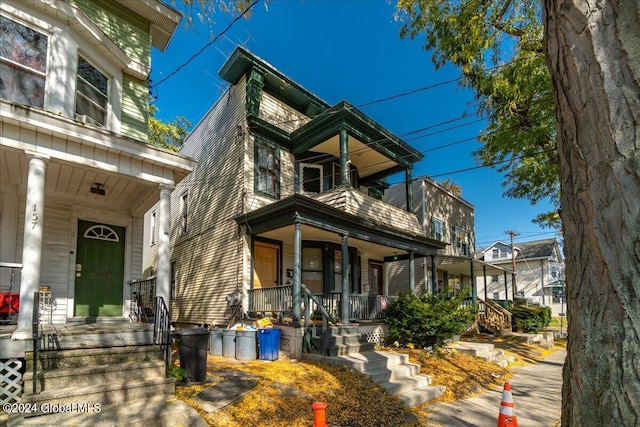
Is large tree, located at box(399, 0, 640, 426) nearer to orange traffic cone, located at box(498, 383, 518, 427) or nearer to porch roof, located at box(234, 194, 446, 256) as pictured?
orange traffic cone, located at box(498, 383, 518, 427)

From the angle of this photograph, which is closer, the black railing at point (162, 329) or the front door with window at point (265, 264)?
the black railing at point (162, 329)

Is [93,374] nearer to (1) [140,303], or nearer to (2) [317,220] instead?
(1) [140,303]

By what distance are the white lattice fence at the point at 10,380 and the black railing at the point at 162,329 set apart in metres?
1.84

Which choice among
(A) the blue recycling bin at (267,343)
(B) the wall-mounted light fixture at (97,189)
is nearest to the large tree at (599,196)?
(A) the blue recycling bin at (267,343)

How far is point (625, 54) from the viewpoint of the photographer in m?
2.04

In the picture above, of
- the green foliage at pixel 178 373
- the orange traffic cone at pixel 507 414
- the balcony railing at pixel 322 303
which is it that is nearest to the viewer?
the orange traffic cone at pixel 507 414

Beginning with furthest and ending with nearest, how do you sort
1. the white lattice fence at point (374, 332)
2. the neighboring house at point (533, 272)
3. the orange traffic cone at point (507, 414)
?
the neighboring house at point (533, 272)
the white lattice fence at point (374, 332)
the orange traffic cone at point (507, 414)

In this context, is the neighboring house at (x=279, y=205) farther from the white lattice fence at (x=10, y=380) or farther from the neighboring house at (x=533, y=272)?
the neighboring house at (x=533, y=272)

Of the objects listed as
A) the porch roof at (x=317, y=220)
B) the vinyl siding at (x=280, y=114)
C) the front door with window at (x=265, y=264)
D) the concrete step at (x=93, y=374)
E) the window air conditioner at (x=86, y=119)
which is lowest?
the concrete step at (x=93, y=374)

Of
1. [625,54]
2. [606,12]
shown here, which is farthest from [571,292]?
[606,12]

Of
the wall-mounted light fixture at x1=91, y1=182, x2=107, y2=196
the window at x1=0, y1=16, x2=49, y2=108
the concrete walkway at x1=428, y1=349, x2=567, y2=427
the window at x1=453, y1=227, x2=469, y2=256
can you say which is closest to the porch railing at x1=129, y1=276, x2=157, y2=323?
the wall-mounted light fixture at x1=91, y1=182, x2=107, y2=196

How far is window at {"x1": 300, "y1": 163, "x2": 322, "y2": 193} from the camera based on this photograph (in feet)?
46.3

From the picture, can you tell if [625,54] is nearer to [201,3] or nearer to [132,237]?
[201,3]

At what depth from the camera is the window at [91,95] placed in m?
7.68
